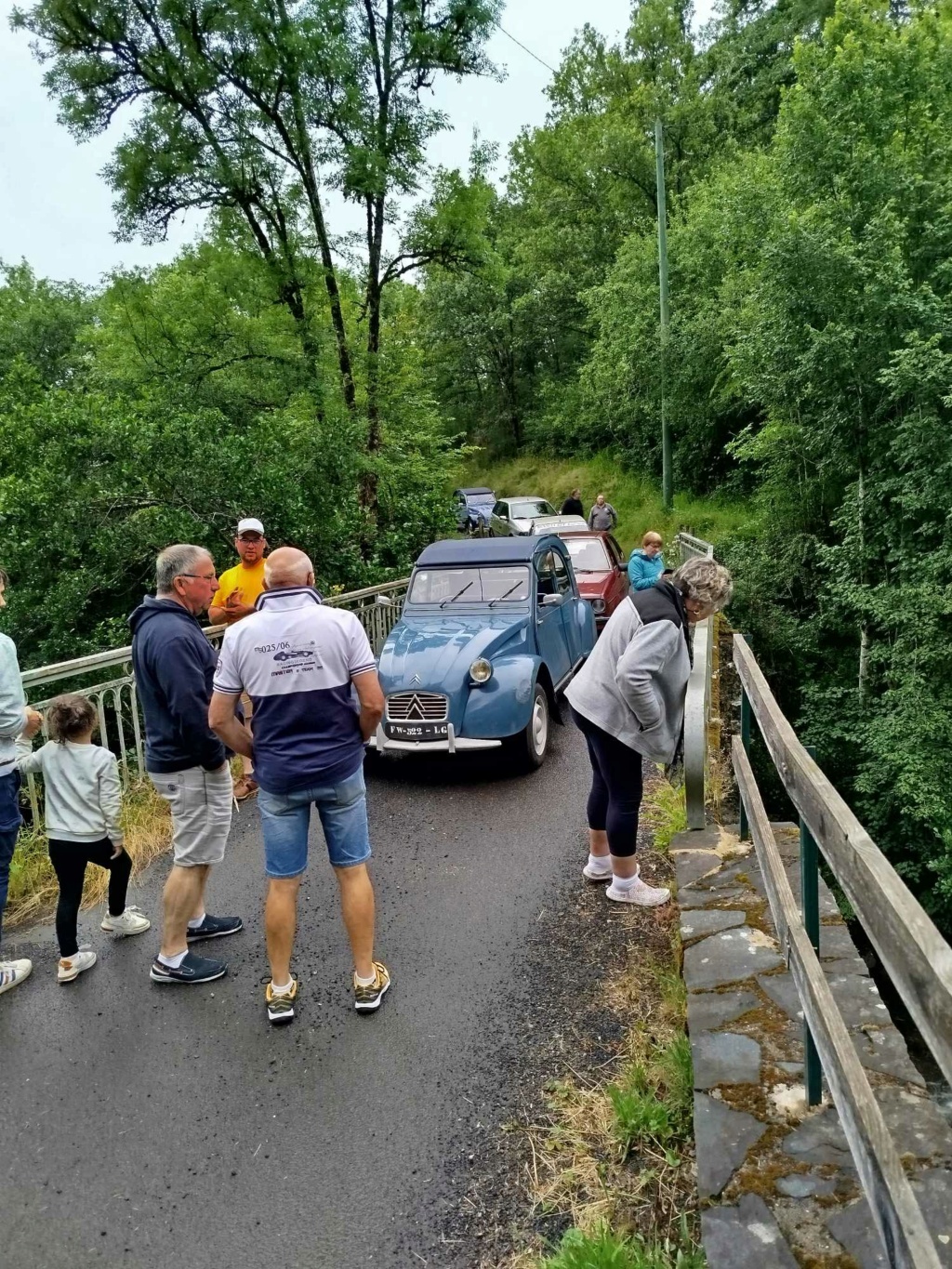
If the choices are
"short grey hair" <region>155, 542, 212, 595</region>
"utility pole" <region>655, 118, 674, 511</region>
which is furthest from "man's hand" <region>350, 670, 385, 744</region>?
"utility pole" <region>655, 118, 674, 511</region>

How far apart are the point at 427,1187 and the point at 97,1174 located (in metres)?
1.09

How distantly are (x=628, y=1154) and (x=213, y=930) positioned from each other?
2.40 metres

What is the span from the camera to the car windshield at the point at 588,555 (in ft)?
41.9

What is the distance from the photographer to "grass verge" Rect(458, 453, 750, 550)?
23.0m

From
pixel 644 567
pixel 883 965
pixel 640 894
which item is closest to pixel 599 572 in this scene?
pixel 644 567

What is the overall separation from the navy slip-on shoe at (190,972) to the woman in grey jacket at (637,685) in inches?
78.6

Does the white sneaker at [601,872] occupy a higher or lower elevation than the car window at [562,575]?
lower

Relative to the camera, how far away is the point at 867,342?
13.3 metres

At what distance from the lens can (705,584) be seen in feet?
12.4

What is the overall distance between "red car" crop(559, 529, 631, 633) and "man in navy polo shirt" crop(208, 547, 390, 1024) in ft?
29.0

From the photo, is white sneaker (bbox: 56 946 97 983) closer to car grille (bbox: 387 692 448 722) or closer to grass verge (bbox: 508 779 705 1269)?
grass verge (bbox: 508 779 705 1269)

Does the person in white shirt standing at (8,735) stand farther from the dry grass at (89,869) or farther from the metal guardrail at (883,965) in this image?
the metal guardrail at (883,965)

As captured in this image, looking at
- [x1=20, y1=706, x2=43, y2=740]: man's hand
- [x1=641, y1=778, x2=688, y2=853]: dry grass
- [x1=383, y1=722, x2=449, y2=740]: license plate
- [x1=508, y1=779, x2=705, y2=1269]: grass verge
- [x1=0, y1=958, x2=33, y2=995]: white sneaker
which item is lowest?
[x1=641, y1=778, x2=688, y2=853]: dry grass

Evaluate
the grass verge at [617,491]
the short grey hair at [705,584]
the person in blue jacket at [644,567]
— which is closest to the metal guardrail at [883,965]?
the short grey hair at [705,584]
